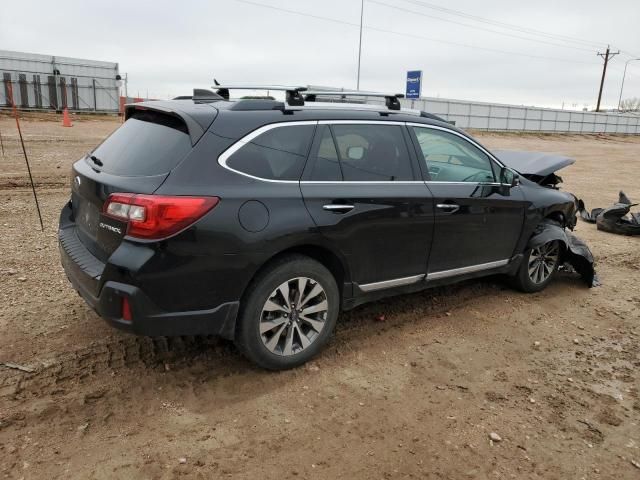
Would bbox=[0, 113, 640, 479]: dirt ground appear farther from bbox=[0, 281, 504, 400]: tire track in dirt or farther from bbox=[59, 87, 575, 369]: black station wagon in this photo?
bbox=[59, 87, 575, 369]: black station wagon

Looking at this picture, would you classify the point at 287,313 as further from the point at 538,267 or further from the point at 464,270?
the point at 538,267

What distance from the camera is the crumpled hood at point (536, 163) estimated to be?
554cm

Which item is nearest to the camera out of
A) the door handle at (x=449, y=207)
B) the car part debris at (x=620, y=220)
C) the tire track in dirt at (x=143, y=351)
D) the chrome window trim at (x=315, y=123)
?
the chrome window trim at (x=315, y=123)

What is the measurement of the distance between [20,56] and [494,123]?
38.2 meters

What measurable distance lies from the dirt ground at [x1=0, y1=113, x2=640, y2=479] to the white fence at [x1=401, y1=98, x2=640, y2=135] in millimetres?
34059

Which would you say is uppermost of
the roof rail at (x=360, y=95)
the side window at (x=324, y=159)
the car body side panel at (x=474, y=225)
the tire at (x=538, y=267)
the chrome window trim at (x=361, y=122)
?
the roof rail at (x=360, y=95)

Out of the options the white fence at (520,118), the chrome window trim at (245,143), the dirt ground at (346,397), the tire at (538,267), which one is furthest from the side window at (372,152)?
the white fence at (520,118)

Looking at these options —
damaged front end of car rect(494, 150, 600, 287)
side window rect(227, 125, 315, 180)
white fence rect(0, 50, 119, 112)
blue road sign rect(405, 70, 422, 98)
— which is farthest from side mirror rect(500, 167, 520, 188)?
white fence rect(0, 50, 119, 112)

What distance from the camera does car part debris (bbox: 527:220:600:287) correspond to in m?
5.12

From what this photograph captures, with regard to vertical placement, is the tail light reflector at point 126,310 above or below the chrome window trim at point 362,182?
below

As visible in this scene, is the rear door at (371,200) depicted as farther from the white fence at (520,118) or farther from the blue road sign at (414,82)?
the white fence at (520,118)

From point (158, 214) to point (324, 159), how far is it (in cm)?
122

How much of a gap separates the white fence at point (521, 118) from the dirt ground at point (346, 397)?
3406 cm

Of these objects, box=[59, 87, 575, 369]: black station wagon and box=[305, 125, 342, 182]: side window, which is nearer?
box=[59, 87, 575, 369]: black station wagon
